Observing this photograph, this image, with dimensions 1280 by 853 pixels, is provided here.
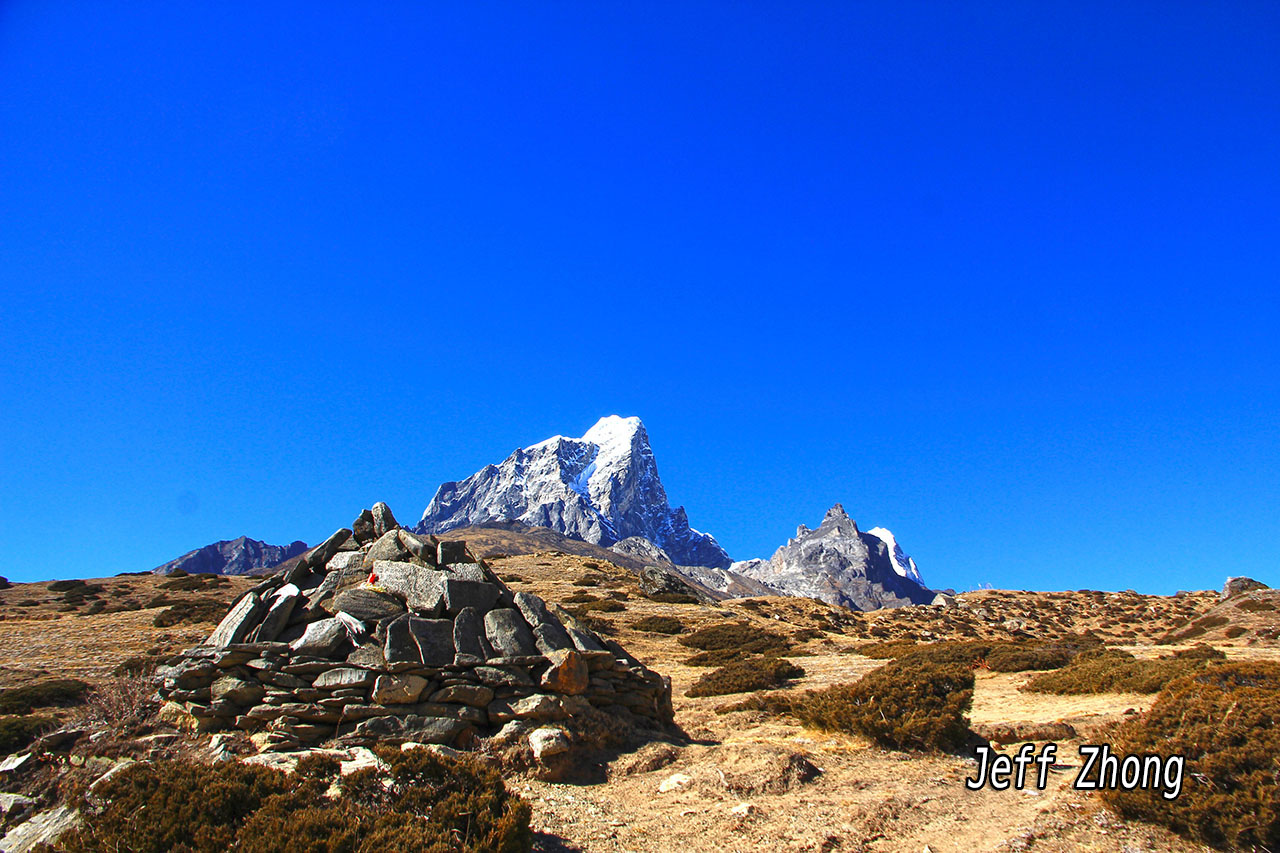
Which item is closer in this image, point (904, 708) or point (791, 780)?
point (791, 780)

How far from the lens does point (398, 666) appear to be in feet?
33.3

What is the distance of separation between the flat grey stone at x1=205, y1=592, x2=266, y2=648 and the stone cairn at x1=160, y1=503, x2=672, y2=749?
0.09 ft

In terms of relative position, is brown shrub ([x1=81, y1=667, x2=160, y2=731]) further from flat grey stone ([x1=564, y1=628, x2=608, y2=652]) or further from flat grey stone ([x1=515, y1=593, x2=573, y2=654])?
flat grey stone ([x1=564, y1=628, x2=608, y2=652])

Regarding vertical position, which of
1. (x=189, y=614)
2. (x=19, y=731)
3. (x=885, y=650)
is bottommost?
(x=19, y=731)

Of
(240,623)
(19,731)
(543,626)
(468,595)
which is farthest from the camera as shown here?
(468,595)

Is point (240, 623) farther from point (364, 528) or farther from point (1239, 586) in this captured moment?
point (1239, 586)

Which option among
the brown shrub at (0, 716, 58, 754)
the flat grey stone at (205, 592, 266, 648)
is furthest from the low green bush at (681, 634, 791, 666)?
the brown shrub at (0, 716, 58, 754)

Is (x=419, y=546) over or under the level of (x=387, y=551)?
over

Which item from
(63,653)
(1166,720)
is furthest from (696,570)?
(1166,720)

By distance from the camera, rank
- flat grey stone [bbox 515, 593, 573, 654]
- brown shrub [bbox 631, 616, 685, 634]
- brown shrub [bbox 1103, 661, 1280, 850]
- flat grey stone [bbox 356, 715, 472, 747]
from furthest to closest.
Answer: brown shrub [bbox 631, 616, 685, 634], flat grey stone [bbox 515, 593, 573, 654], flat grey stone [bbox 356, 715, 472, 747], brown shrub [bbox 1103, 661, 1280, 850]

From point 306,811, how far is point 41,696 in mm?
14767

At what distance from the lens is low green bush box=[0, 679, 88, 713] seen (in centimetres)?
1438

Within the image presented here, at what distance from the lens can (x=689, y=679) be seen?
70.4 feet

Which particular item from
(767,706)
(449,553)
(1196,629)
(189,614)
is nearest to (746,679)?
(767,706)
